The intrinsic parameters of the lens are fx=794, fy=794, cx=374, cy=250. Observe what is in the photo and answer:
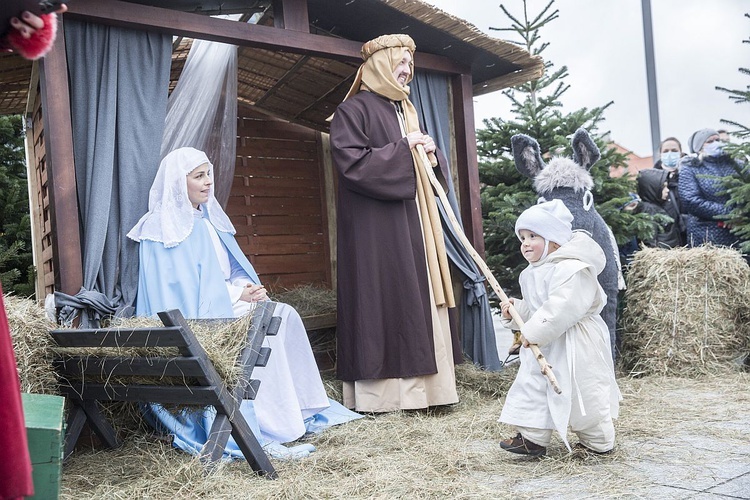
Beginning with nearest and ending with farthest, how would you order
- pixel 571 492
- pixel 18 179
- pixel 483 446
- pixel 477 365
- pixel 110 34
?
pixel 571 492 → pixel 483 446 → pixel 110 34 → pixel 477 365 → pixel 18 179

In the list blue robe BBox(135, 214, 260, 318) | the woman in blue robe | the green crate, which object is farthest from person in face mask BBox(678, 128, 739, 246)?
the green crate

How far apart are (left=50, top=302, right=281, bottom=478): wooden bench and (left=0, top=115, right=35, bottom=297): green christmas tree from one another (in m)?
2.49

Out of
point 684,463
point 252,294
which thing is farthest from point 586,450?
point 252,294

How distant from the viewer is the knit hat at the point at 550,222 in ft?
12.2

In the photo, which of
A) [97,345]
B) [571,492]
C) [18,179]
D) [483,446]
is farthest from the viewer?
[18,179]

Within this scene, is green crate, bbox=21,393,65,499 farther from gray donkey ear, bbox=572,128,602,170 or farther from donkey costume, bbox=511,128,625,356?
gray donkey ear, bbox=572,128,602,170

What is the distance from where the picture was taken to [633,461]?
11.4ft

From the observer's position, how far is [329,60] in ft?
20.1

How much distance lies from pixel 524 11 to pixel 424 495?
16.0ft

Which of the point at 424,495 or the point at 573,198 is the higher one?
the point at 573,198

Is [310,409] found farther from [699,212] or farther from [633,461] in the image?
[699,212]

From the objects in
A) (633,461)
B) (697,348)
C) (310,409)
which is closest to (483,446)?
(633,461)

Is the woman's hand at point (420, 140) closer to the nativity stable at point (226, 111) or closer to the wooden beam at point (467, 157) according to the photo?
the nativity stable at point (226, 111)

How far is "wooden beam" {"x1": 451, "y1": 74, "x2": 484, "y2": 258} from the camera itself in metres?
5.98
